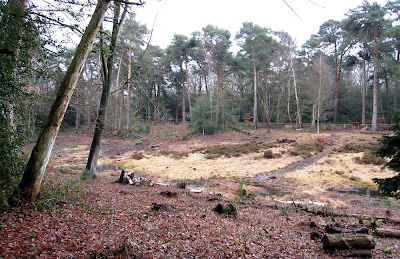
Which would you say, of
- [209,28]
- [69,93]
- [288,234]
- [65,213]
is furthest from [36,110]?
[209,28]

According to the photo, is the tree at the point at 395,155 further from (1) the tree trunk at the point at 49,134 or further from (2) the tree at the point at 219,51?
(2) the tree at the point at 219,51

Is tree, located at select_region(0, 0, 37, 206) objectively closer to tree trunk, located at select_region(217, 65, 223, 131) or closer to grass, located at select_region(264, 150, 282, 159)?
grass, located at select_region(264, 150, 282, 159)

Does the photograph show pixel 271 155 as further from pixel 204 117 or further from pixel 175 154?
pixel 204 117

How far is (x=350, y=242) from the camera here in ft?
13.8

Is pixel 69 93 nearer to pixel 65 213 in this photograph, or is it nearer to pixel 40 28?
pixel 65 213

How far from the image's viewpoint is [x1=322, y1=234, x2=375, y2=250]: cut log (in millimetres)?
4184

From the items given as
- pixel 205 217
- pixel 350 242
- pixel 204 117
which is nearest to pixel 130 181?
pixel 205 217

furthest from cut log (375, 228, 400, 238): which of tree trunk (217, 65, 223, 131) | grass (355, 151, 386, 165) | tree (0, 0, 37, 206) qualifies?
tree trunk (217, 65, 223, 131)

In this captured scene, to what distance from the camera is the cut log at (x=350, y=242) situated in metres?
4.18

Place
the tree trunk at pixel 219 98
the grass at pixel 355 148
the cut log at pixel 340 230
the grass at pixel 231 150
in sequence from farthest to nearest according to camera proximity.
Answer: the tree trunk at pixel 219 98 → the grass at pixel 231 150 → the grass at pixel 355 148 → the cut log at pixel 340 230

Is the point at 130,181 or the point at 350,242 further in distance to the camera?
the point at 130,181

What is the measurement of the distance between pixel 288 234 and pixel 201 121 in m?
24.8

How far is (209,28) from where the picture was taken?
31.1m

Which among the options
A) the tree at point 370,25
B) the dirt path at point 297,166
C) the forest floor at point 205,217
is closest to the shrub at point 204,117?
the dirt path at point 297,166
